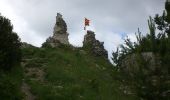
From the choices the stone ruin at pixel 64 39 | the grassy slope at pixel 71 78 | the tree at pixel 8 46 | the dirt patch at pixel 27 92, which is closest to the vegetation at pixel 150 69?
the grassy slope at pixel 71 78

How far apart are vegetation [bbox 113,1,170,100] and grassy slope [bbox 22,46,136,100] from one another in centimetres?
142

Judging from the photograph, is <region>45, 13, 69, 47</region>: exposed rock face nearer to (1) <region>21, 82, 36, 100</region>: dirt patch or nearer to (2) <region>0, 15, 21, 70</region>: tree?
(2) <region>0, 15, 21, 70</region>: tree

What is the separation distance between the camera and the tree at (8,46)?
3180cm

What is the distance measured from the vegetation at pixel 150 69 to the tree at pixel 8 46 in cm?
1137

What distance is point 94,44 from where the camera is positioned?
5675cm

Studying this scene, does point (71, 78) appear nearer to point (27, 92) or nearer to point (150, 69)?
point (27, 92)

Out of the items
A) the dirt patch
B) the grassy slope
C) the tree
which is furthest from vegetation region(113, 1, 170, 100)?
the tree

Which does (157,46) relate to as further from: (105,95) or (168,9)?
(168,9)

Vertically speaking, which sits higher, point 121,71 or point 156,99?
point 121,71

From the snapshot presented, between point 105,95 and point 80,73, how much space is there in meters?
7.58

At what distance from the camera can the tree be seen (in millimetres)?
31797

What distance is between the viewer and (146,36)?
22109 millimetres

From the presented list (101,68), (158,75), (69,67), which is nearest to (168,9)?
(101,68)

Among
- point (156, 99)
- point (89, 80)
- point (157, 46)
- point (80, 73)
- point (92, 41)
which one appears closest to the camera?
point (156, 99)
